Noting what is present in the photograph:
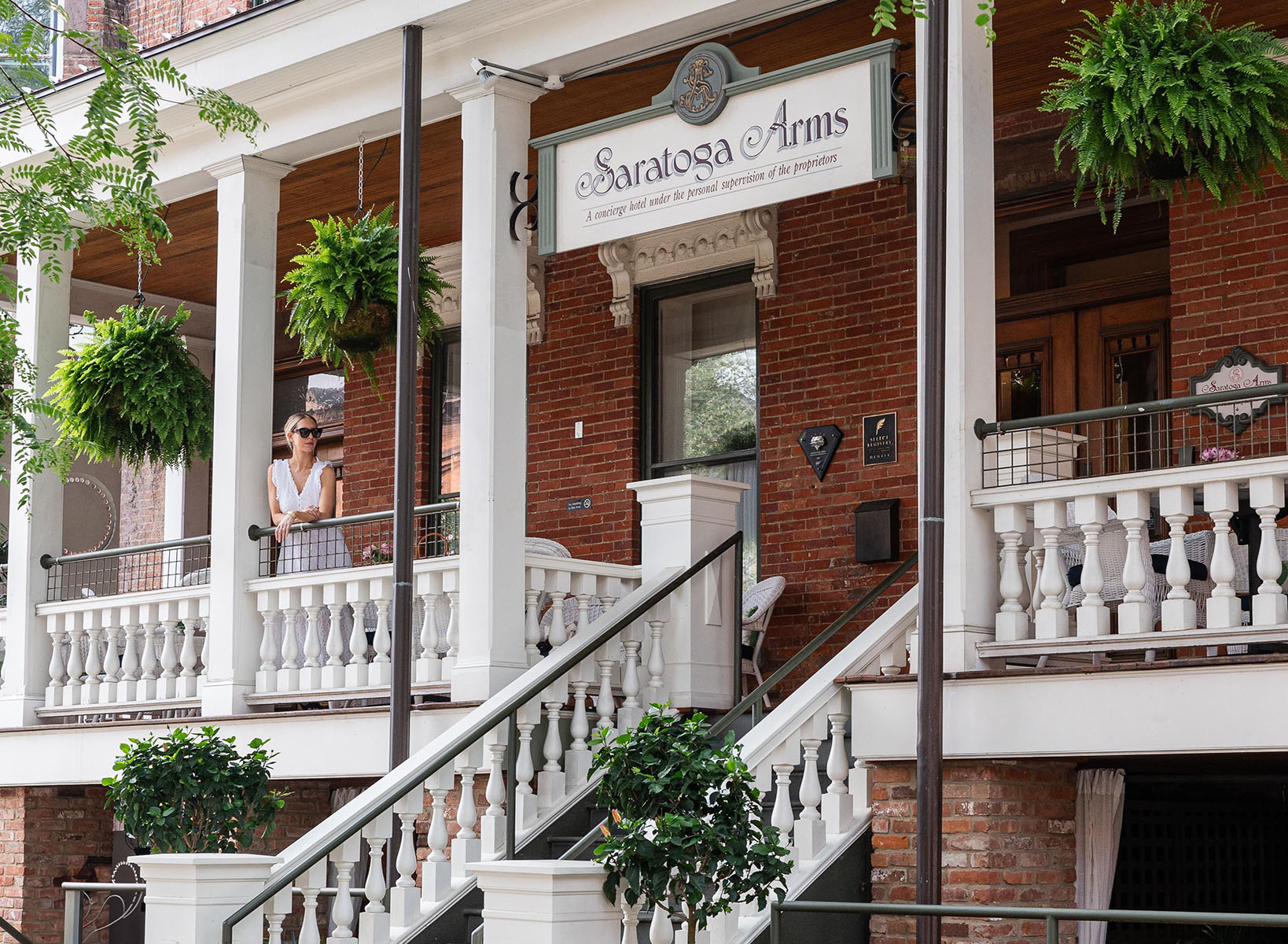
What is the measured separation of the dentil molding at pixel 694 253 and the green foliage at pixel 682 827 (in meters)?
5.35

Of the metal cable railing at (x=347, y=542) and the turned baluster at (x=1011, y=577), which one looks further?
the metal cable railing at (x=347, y=542)

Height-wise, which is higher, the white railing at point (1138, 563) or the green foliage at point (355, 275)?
the green foliage at point (355, 275)

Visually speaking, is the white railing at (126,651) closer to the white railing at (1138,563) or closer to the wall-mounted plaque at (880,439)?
the wall-mounted plaque at (880,439)

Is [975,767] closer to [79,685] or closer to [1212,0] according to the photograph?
[1212,0]

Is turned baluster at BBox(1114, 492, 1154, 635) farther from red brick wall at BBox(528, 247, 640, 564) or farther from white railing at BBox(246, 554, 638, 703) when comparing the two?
red brick wall at BBox(528, 247, 640, 564)

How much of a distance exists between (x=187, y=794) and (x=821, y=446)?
454cm

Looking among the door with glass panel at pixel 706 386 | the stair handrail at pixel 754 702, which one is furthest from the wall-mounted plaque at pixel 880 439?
the stair handrail at pixel 754 702

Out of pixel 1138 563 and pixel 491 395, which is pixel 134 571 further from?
pixel 1138 563

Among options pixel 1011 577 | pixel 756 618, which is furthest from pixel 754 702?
Result: pixel 756 618

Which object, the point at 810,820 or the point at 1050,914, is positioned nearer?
the point at 1050,914

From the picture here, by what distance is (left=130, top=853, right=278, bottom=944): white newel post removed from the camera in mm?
6832

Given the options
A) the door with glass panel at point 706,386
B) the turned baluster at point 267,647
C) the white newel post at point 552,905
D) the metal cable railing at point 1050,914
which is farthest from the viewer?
the door with glass panel at point 706,386

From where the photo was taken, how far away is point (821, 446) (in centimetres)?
1073

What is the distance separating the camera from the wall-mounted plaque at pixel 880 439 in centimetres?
1042
